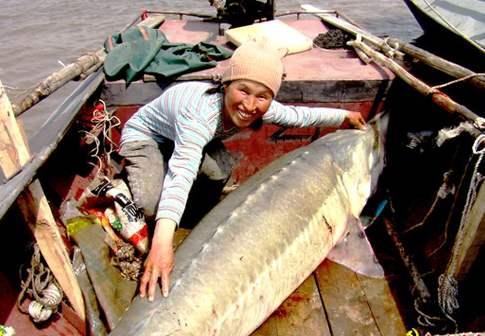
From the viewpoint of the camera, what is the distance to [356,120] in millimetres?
3652

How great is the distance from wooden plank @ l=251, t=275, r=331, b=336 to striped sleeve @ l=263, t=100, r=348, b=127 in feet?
3.66

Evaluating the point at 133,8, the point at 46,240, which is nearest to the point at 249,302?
the point at 46,240

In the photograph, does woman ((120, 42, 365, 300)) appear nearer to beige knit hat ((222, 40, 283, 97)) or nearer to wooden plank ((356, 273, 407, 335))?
beige knit hat ((222, 40, 283, 97))

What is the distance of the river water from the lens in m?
8.82

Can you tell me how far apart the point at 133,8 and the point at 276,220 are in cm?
1080

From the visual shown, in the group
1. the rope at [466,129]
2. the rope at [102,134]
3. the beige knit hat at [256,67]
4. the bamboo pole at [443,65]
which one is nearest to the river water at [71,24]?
the rope at [102,134]

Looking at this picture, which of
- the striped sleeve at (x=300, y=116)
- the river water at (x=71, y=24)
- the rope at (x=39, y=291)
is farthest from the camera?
the river water at (x=71, y=24)

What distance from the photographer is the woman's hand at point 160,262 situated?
2258 millimetres

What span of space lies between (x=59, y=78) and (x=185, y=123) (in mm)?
1111

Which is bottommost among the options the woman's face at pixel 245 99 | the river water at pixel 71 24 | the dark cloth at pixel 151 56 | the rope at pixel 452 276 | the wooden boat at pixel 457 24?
the river water at pixel 71 24

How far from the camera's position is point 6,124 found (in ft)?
6.65

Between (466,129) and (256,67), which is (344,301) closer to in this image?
(466,129)

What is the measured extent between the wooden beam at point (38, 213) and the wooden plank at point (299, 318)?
1.05 m

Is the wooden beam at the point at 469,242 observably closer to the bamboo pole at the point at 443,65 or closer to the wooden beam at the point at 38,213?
the bamboo pole at the point at 443,65
